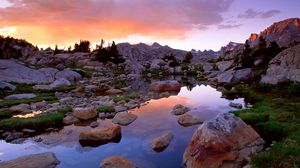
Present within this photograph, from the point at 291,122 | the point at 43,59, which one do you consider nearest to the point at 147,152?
the point at 291,122

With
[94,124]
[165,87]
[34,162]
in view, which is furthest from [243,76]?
[34,162]

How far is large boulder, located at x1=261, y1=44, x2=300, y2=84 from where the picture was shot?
29656 mm

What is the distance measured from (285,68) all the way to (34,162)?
28.8m

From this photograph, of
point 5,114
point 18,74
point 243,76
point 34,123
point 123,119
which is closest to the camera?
point 34,123

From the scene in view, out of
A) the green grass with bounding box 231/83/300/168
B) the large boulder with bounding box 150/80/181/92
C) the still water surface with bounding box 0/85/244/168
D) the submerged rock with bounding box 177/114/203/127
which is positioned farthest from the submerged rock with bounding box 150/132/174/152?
the large boulder with bounding box 150/80/181/92

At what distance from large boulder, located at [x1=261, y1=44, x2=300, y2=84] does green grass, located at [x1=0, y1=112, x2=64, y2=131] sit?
894 inches

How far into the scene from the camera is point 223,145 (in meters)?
11.4

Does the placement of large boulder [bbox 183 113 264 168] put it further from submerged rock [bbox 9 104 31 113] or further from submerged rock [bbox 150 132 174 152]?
submerged rock [bbox 9 104 31 113]

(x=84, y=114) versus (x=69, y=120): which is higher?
(x=84, y=114)

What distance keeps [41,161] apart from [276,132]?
11294 mm

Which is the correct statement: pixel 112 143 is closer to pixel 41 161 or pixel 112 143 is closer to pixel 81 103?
pixel 41 161

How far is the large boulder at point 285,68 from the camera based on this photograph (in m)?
29.7

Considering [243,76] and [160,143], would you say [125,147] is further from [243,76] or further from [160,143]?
[243,76]

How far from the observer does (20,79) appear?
142ft
